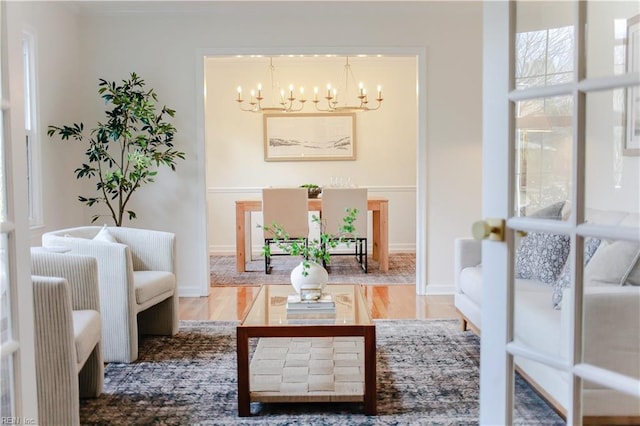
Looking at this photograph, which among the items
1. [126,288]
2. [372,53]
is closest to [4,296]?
[126,288]

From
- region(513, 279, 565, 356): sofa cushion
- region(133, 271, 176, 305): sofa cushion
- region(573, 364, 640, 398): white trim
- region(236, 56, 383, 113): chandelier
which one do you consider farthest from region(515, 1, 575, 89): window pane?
region(236, 56, 383, 113): chandelier

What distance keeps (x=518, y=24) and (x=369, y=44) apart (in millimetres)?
3884

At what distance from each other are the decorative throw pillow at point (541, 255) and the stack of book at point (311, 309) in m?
1.41

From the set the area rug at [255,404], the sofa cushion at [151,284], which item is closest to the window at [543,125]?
the area rug at [255,404]

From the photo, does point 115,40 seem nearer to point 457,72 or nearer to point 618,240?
point 457,72

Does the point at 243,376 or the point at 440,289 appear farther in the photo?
the point at 440,289

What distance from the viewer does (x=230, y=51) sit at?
502cm

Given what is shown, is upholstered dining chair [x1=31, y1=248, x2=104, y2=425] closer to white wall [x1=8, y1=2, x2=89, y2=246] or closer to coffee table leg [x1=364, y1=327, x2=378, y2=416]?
coffee table leg [x1=364, y1=327, x2=378, y2=416]

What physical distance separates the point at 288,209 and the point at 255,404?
3.57m

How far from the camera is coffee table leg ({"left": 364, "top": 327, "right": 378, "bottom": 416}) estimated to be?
2.56 meters

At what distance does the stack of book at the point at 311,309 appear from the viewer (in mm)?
2824

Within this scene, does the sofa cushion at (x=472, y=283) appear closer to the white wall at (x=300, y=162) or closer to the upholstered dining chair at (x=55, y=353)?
the upholstered dining chair at (x=55, y=353)

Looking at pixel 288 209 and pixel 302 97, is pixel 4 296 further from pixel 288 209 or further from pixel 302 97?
pixel 302 97

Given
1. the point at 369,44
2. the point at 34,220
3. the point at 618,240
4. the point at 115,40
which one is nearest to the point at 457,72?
the point at 369,44
